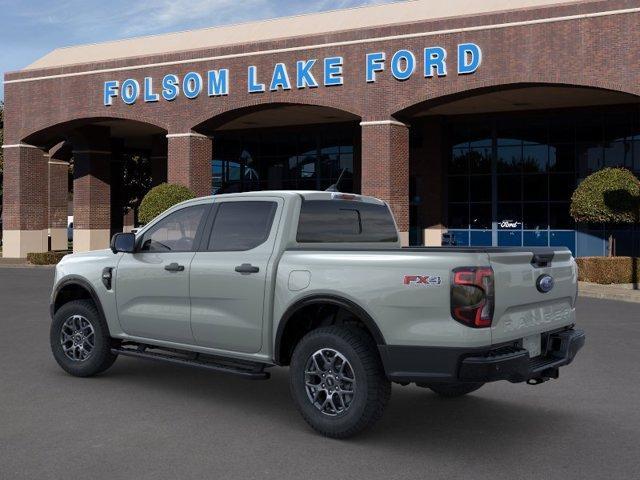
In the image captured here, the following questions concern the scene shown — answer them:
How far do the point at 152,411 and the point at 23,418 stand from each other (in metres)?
1.06

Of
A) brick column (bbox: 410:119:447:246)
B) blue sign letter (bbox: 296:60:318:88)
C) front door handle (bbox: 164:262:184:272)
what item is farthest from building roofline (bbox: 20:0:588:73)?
front door handle (bbox: 164:262:184:272)

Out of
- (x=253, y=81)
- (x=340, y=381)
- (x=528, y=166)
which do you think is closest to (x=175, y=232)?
(x=340, y=381)

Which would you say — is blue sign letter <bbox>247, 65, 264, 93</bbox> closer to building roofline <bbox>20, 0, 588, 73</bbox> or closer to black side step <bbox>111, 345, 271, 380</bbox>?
building roofline <bbox>20, 0, 588, 73</bbox>

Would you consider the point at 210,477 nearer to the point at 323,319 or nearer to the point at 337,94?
the point at 323,319

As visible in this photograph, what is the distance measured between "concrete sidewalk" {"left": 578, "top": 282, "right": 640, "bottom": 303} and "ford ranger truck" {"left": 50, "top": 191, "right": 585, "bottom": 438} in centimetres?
1238

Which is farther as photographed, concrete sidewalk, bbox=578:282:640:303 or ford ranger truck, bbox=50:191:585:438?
concrete sidewalk, bbox=578:282:640:303

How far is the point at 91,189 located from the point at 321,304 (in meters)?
34.9

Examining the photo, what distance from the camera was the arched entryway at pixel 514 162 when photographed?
30.7 m

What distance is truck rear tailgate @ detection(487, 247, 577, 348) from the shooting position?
528 cm

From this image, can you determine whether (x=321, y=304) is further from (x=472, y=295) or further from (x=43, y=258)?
(x=43, y=258)

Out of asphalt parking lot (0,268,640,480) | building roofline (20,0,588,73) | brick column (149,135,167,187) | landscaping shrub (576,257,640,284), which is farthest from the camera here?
brick column (149,135,167,187)

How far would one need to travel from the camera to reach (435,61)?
85.4 feet

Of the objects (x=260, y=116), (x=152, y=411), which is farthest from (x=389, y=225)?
(x=260, y=116)

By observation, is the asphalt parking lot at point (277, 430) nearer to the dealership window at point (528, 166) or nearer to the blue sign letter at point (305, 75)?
the blue sign letter at point (305, 75)
